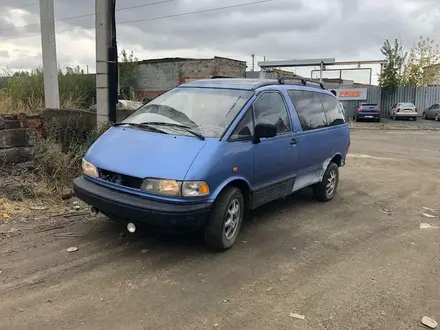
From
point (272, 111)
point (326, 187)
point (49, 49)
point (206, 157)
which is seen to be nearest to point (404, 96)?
point (326, 187)

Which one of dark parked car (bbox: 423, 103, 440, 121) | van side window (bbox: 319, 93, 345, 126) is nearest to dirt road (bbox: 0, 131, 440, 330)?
van side window (bbox: 319, 93, 345, 126)

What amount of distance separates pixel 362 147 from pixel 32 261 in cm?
1324

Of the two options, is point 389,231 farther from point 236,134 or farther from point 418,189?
point 418,189

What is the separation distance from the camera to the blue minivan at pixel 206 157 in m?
4.03

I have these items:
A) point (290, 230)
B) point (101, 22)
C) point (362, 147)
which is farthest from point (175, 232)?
point (362, 147)

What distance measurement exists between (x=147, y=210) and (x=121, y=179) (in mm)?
483

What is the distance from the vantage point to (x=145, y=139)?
177 inches

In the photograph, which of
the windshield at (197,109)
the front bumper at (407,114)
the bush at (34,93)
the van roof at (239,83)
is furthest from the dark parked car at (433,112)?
the windshield at (197,109)

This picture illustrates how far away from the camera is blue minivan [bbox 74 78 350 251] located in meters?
4.03

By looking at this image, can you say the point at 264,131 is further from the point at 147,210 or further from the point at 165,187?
the point at 147,210

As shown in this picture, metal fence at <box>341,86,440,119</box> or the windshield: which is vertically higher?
metal fence at <box>341,86,440,119</box>

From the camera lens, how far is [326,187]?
679 centimetres

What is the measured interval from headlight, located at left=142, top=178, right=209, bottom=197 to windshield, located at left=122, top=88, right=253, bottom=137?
0.70 meters

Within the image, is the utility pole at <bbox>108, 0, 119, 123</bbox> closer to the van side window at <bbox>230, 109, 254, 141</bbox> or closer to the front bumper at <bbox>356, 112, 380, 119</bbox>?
the van side window at <bbox>230, 109, 254, 141</bbox>
